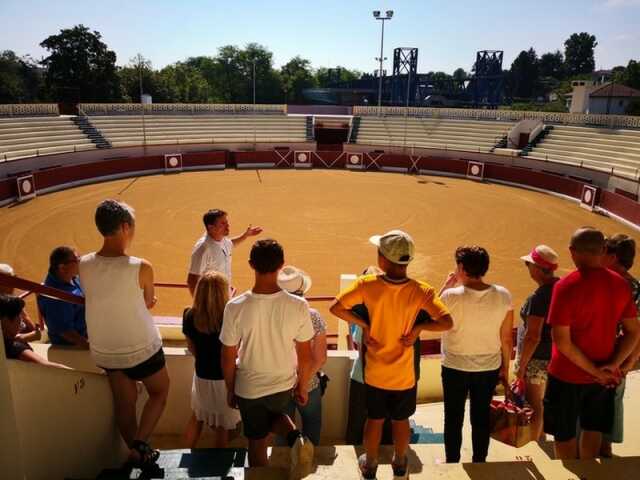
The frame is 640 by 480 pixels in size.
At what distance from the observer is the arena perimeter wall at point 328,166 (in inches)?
804

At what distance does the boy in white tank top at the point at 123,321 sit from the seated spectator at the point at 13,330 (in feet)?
1.03

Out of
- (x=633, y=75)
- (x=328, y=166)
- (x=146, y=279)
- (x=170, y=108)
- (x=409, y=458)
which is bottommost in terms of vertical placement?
(x=328, y=166)

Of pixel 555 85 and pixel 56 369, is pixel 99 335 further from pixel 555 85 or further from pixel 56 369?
pixel 555 85

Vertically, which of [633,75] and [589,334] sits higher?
[633,75]

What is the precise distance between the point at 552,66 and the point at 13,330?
149377mm

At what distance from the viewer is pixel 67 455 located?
2.73 metres

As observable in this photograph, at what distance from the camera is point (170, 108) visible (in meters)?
34.6

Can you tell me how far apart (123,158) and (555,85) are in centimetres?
11554

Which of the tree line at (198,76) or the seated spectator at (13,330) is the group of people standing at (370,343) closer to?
the seated spectator at (13,330)

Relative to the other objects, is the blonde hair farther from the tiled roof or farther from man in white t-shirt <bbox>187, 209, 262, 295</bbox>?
the tiled roof

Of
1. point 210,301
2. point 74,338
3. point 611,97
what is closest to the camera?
point 210,301

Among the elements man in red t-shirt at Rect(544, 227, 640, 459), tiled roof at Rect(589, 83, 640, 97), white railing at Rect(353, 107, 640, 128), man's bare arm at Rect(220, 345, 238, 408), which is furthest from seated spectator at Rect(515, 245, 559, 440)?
tiled roof at Rect(589, 83, 640, 97)

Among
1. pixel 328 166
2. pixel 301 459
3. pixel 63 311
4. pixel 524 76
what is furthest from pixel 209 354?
pixel 524 76

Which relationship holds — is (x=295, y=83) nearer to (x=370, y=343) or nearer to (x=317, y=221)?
(x=317, y=221)
